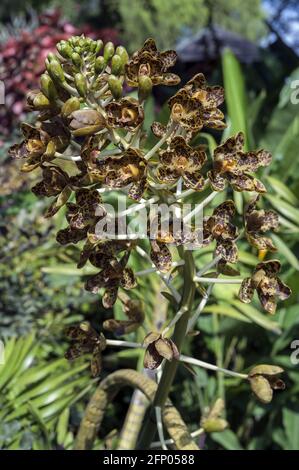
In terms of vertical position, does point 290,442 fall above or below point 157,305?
below

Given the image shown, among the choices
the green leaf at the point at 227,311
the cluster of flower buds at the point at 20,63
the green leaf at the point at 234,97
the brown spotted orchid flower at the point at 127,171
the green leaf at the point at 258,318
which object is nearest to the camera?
the brown spotted orchid flower at the point at 127,171

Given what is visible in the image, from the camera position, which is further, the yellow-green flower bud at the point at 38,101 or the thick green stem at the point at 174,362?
the thick green stem at the point at 174,362

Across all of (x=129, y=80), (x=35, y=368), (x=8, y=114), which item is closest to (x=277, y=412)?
(x=35, y=368)

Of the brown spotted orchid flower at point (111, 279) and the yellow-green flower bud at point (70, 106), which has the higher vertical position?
the yellow-green flower bud at point (70, 106)

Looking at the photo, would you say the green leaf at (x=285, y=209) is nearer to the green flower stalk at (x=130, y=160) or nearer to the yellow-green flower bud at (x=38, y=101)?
the green flower stalk at (x=130, y=160)

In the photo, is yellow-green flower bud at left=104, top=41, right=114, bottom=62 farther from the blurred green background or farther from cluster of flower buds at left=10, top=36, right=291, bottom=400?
the blurred green background

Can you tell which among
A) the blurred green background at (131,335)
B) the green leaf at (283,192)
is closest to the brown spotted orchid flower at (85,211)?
the blurred green background at (131,335)

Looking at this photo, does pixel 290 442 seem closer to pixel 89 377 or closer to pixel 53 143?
pixel 89 377

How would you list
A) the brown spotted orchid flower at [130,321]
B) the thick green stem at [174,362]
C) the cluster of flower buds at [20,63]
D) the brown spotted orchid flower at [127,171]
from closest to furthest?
the brown spotted orchid flower at [127,171] < the thick green stem at [174,362] < the brown spotted orchid flower at [130,321] < the cluster of flower buds at [20,63]
